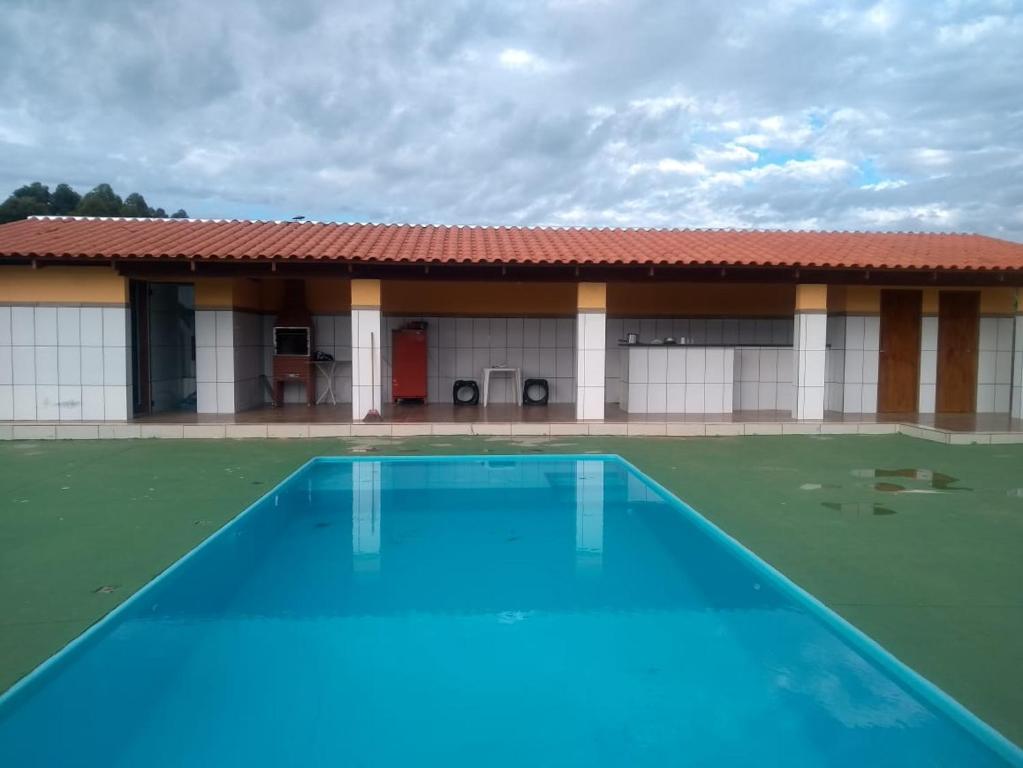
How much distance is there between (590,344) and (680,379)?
1.77 m

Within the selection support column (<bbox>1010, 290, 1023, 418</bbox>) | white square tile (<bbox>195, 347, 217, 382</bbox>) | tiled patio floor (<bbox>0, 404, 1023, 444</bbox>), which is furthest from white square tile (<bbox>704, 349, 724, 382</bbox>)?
white square tile (<bbox>195, 347, 217, 382</bbox>)

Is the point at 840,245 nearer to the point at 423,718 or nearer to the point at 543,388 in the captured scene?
the point at 543,388

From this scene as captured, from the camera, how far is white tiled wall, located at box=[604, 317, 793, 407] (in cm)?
1498

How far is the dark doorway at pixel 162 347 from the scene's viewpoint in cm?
1241

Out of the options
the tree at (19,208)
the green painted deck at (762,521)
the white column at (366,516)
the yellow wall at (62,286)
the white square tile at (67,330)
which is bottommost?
the white column at (366,516)

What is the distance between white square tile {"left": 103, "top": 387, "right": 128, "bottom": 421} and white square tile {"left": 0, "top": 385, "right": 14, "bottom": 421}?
131 cm

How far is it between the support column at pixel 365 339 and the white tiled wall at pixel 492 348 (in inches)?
114

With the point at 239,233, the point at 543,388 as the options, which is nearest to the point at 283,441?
the point at 239,233

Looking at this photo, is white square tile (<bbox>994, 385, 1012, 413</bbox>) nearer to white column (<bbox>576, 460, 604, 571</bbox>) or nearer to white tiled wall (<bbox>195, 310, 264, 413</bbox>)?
white column (<bbox>576, 460, 604, 571</bbox>)

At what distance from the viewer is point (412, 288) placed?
48.3ft

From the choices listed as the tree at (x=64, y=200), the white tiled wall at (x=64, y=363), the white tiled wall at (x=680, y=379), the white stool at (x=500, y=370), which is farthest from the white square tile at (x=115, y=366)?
the tree at (x=64, y=200)

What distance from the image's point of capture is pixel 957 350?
1353 cm

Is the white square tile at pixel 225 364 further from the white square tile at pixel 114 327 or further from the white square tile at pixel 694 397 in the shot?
the white square tile at pixel 694 397

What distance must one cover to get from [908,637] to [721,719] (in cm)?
122
